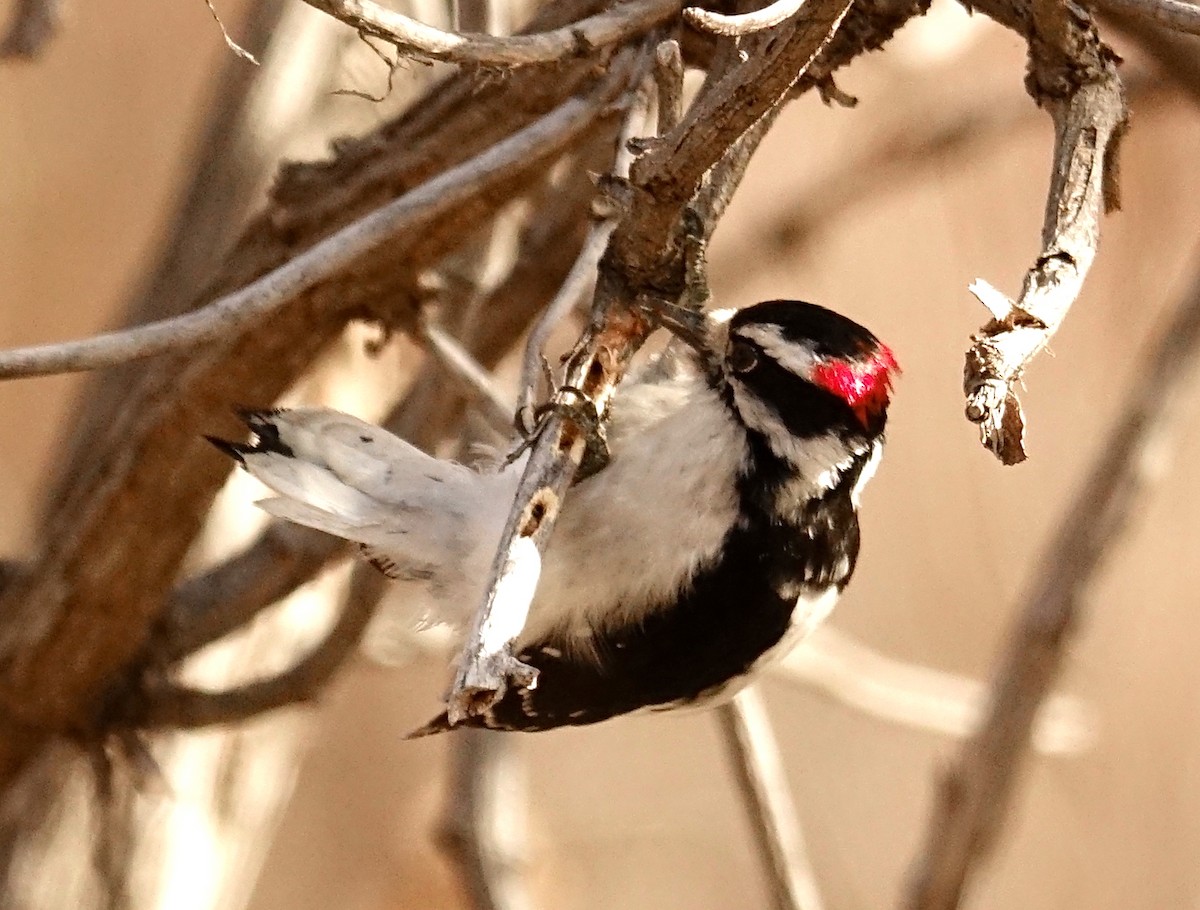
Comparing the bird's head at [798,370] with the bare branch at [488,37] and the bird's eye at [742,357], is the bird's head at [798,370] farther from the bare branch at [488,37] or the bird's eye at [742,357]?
the bare branch at [488,37]

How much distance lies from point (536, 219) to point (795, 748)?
2.17m

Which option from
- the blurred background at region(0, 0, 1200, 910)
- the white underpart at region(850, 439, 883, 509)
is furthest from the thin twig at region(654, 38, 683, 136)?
the blurred background at region(0, 0, 1200, 910)

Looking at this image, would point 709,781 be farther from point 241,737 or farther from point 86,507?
point 86,507

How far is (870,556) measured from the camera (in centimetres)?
354

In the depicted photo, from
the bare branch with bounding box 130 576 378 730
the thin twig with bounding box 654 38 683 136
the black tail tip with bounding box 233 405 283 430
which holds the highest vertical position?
the thin twig with bounding box 654 38 683 136

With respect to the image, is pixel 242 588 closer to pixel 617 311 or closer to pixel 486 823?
pixel 486 823

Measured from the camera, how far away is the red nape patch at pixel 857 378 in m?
1.31

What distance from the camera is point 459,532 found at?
4.76 ft

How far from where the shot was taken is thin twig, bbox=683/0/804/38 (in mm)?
742

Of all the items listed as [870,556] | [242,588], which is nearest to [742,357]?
[242,588]

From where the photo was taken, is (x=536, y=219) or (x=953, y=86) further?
(x=953, y=86)

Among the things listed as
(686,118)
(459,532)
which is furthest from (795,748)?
(686,118)

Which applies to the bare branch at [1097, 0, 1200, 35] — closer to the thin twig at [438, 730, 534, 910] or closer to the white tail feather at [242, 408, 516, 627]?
the white tail feather at [242, 408, 516, 627]

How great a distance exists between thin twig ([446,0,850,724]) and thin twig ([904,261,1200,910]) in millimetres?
811
